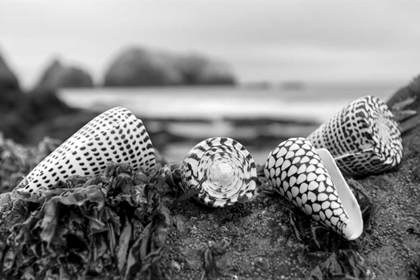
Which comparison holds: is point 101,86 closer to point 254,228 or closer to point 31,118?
point 31,118

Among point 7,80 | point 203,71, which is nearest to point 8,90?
point 7,80

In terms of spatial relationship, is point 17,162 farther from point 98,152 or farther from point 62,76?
point 62,76

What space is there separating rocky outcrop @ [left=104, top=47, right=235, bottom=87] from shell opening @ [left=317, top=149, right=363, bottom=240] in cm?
4411

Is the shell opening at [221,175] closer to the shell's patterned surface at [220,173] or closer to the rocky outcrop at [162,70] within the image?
the shell's patterned surface at [220,173]

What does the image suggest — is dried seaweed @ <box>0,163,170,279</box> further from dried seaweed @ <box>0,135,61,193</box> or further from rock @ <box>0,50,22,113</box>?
rock @ <box>0,50,22,113</box>

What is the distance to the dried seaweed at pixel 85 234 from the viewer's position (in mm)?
1987

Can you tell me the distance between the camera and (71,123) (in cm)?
1285

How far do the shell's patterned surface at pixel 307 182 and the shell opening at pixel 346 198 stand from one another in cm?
10

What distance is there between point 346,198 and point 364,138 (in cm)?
53

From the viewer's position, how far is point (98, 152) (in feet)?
7.91

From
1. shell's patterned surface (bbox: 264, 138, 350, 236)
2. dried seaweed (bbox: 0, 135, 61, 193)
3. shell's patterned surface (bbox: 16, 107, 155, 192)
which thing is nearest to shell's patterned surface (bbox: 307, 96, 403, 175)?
shell's patterned surface (bbox: 264, 138, 350, 236)

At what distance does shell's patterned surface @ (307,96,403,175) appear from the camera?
9.00 ft

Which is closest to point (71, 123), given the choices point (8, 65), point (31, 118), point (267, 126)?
point (31, 118)

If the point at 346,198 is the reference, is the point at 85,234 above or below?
above
